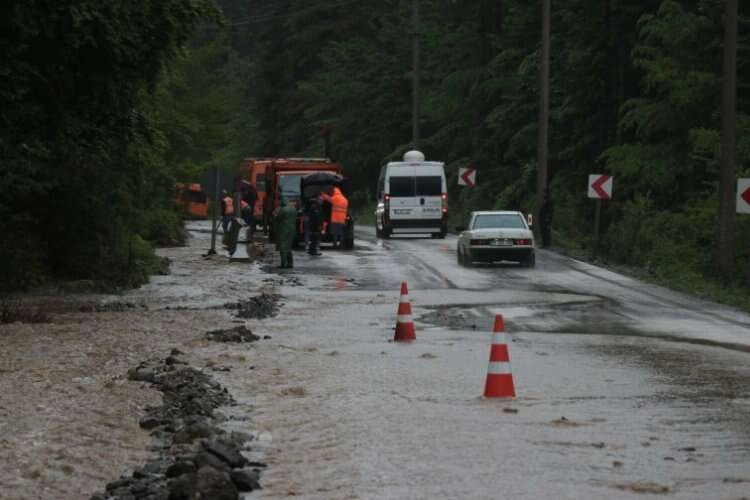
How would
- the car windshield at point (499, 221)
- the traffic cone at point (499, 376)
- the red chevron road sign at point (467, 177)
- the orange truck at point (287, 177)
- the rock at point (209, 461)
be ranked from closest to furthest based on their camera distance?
1. the rock at point (209, 461)
2. the traffic cone at point (499, 376)
3. the car windshield at point (499, 221)
4. the orange truck at point (287, 177)
5. the red chevron road sign at point (467, 177)

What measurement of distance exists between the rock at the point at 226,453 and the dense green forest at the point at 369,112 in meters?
13.3

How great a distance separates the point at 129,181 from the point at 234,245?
10825 millimetres

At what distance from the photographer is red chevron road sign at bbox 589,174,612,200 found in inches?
1764

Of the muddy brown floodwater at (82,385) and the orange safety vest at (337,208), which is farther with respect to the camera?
the orange safety vest at (337,208)

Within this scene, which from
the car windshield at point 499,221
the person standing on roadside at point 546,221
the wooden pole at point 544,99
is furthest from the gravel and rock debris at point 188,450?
the wooden pole at point 544,99

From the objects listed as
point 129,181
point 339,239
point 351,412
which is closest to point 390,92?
point 339,239

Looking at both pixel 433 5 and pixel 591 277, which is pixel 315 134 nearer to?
pixel 433 5

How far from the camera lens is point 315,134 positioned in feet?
307

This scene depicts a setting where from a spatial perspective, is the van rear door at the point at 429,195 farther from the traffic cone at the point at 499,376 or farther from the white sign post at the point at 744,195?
the traffic cone at the point at 499,376

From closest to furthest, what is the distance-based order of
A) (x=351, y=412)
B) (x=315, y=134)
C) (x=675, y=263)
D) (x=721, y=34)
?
1. (x=351, y=412)
2. (x=675, y=263)
3. (x=721, y=34)
4. (x=315, y=134)

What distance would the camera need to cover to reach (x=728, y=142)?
35750mm

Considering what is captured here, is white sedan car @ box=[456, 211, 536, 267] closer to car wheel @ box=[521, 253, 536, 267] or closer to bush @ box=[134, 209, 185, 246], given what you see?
car wheel @ box=[521, 253, 536, 267]

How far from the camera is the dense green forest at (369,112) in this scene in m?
26.6

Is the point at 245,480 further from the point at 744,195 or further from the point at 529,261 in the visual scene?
the point at 529,261
